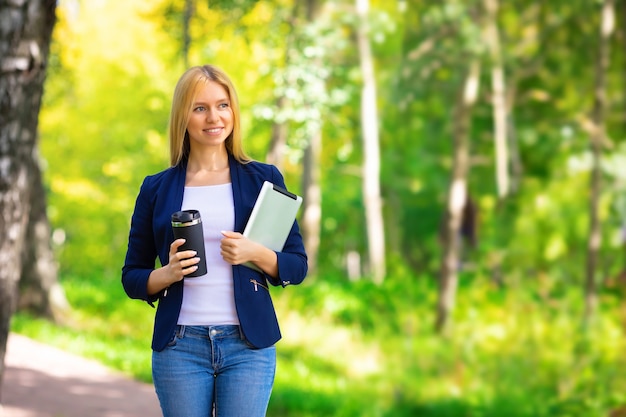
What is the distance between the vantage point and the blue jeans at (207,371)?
3.07 m

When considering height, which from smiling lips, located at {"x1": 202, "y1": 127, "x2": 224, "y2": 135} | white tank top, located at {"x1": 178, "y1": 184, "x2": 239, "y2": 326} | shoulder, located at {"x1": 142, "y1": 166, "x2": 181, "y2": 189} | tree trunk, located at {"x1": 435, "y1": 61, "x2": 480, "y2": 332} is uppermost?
tree trunk, located at {"x1": 435, "y1": 61, "x2": 480, "y2": 332}

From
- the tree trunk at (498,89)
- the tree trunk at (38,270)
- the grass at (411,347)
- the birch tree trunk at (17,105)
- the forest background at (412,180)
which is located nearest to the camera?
the birch tree trunk at (17,105)

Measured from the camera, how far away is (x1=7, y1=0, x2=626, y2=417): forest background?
14336 millimetres

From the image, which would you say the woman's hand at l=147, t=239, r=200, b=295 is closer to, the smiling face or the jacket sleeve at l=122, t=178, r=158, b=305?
the jacket sleeve at l=122, t=178, r=158, b=305

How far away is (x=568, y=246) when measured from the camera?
22625 mm

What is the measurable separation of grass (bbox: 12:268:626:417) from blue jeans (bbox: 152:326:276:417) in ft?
18.4

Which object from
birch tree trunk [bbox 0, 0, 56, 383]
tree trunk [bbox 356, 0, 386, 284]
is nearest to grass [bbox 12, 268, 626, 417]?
tree trunk [bbox 356, 0, 386, 284]

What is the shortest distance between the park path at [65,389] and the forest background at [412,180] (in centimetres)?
45

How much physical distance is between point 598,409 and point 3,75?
307 inches

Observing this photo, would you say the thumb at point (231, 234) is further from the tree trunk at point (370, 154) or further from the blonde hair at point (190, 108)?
the tree trunk at point (370, 154)

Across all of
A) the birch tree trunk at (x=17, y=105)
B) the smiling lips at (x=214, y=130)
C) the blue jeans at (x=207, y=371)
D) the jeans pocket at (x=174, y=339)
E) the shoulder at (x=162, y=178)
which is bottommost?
the blue jeans at (x=207, y=371)

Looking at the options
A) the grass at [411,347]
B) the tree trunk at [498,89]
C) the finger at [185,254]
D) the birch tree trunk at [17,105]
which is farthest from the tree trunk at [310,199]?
the finger at [185,254]

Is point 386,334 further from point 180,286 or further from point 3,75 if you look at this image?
point 180,286

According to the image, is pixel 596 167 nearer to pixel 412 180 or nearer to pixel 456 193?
pixel 456 193
